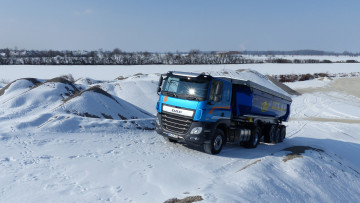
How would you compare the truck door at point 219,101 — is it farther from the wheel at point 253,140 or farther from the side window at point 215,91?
the wheel at point 253,140

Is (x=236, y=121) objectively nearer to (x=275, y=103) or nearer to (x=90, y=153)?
(x=275, y=103)

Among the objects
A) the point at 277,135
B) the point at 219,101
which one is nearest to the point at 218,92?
the point at 219,101

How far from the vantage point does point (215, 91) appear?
32.6 ft

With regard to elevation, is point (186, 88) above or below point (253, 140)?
above

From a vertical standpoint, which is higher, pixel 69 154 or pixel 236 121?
pixel 236 121

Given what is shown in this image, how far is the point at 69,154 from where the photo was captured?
9047 millimetres

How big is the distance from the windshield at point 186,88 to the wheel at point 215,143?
1568 mm

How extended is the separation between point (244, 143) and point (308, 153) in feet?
8.47

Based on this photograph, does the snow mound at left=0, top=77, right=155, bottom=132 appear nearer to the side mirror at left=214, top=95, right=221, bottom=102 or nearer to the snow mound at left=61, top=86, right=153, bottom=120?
the snow mound at left=61, top=86, right=153, bottom=120

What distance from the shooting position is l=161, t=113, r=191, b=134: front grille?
32.3ft

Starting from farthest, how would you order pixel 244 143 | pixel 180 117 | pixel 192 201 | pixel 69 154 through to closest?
pixel 244 143 → pixel 180 117 → pixel 69 154 → pixel 192 201

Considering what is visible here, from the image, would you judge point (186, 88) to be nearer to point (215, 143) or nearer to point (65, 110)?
point (215, 143)

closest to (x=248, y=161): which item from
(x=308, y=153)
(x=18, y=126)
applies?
(x=308, y=153)

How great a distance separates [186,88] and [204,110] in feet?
3.46
